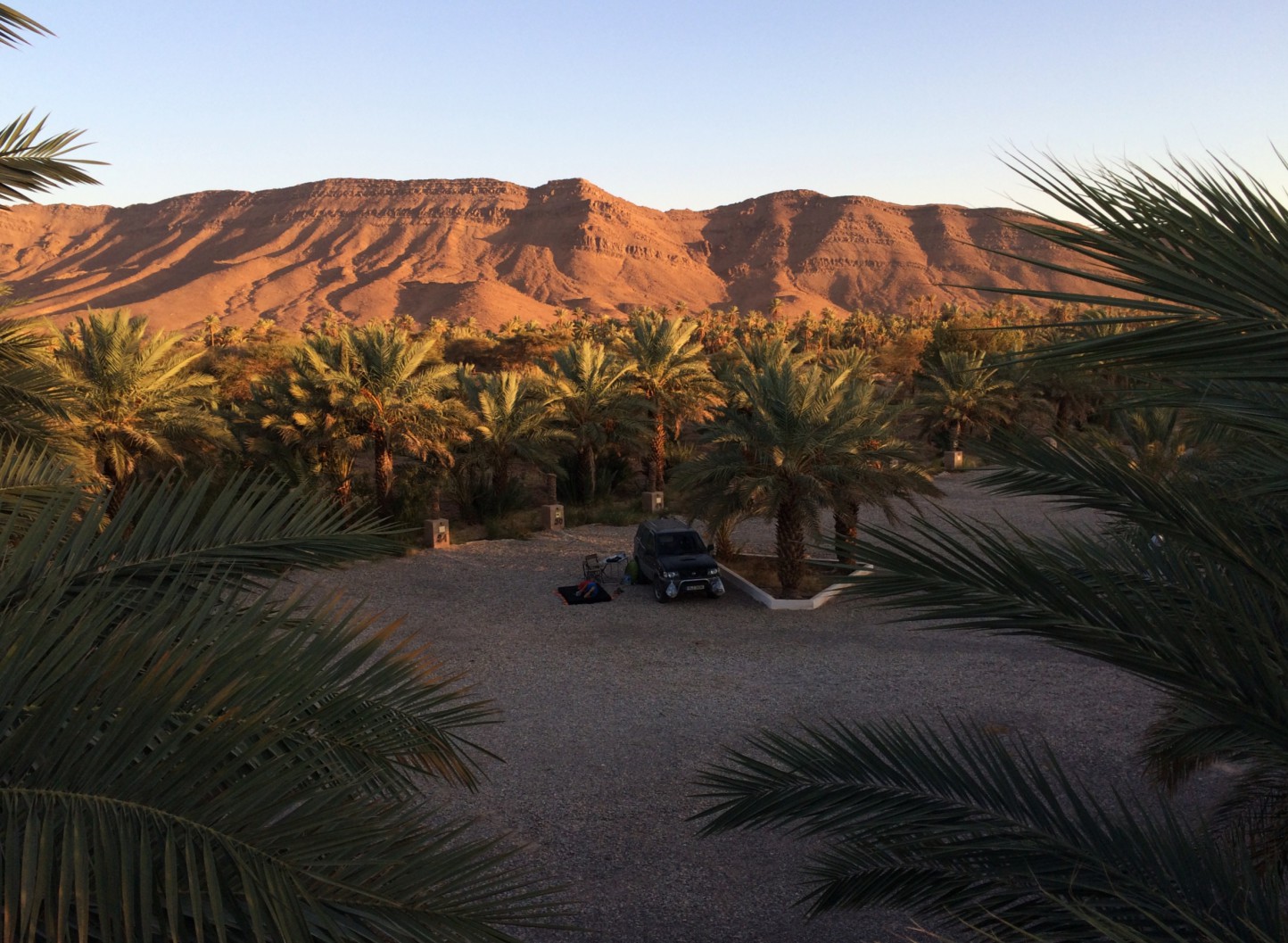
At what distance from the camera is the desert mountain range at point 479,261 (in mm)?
144375

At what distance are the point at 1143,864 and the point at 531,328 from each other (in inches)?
2330

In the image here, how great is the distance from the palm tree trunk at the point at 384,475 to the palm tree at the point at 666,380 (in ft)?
26.7

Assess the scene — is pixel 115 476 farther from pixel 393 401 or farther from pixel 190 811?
pixel 190 811

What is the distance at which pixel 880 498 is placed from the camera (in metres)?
15.2

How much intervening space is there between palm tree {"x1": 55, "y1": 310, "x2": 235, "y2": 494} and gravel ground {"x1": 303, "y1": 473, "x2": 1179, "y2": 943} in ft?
14.6

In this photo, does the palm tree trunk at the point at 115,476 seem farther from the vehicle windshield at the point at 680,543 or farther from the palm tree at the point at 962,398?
the palm tree at the point at 962,398

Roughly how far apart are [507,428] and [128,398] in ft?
28.5

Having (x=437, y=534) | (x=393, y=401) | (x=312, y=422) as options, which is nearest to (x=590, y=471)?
(x=437, y=534)

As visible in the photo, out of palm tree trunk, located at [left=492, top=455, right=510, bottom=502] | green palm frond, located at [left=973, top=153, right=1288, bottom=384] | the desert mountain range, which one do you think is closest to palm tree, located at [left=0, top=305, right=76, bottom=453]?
green palm frond, located at [left=973, top=153, right=1288, bottom=384]

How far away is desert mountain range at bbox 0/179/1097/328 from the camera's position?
474 feet

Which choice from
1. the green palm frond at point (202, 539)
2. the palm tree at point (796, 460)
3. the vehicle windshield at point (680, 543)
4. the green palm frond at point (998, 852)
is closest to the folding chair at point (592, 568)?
the vehicle windshield at point (680, 543)

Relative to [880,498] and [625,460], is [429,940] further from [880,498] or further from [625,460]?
[625,460]

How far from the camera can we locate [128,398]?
1709 centimetres

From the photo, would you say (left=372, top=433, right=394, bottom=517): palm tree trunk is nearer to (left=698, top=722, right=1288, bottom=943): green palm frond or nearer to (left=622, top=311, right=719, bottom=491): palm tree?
(left=622, top=311, right=719, bottom=491): palm tree
